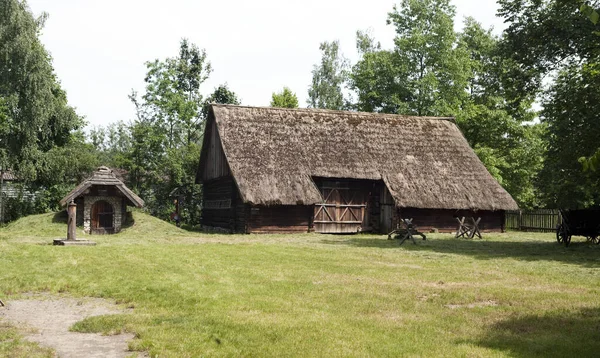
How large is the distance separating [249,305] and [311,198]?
67.7 feet

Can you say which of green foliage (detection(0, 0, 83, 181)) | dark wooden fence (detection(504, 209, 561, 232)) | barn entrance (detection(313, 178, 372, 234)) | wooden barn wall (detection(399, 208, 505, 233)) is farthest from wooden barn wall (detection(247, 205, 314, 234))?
dark wooden fence (detection(504, 209, 561, 232))

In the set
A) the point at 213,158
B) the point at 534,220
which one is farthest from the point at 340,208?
the point at 534,220

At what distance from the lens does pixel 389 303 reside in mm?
9961

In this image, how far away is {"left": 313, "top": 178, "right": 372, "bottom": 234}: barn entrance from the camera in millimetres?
32125

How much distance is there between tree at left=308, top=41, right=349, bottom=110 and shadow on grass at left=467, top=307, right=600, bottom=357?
56250mm

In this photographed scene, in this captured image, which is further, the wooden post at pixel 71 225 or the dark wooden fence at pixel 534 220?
the dark wooden fence at pixel 534 220

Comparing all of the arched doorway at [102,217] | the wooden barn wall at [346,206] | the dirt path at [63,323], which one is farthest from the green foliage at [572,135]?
the arched doorway at [102,217]

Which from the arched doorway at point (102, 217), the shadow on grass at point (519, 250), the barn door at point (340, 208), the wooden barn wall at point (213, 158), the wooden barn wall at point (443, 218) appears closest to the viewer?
the shadow on grass at point (519, 250)

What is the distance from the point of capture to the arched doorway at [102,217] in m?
29.9

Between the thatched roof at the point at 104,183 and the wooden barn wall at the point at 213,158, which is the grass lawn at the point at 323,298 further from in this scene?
the wooden barn wall at the point at 213,158

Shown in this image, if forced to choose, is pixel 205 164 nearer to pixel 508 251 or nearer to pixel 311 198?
pixel 311 198

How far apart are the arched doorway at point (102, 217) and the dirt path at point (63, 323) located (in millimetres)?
19509

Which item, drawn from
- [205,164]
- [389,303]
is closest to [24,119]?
[205,164]

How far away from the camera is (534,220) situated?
39188mm
